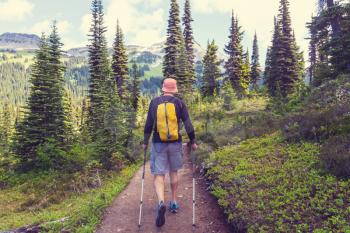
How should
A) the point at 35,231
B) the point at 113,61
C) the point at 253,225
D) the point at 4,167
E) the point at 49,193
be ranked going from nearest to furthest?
the point at 253,225
the point at 35,231
the point at 49,193
the point at 4,167
the point at 113,61

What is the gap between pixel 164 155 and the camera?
7.29 meters

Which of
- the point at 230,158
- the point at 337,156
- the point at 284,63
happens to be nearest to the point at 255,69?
the point at 284,63

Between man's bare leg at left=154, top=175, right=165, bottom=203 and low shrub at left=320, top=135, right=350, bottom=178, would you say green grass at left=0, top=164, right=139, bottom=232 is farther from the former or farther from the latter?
low shrub at left=320, top=135, right=350, bottom=178

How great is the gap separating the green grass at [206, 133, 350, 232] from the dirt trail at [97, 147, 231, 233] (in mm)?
365

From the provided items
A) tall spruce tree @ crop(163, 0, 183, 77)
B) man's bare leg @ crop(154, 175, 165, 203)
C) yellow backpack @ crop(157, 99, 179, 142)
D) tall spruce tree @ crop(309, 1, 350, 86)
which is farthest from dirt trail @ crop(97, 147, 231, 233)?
tall spruce tree @ crop(163, 0, 183, 77)

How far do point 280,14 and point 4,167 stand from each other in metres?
36.0

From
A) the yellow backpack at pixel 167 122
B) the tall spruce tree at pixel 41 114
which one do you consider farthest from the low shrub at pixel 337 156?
the tall spruce tree at pixel 41 114

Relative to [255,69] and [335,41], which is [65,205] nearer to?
[335,41]

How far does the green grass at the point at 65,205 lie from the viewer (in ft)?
27.3

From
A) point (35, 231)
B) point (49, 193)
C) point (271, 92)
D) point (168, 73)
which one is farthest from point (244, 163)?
point (168, 73)

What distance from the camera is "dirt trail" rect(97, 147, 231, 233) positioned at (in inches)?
287

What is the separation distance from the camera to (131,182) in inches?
489

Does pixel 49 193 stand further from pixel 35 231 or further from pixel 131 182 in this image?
pixel 35 231

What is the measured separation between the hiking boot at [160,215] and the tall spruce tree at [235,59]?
138 ft
